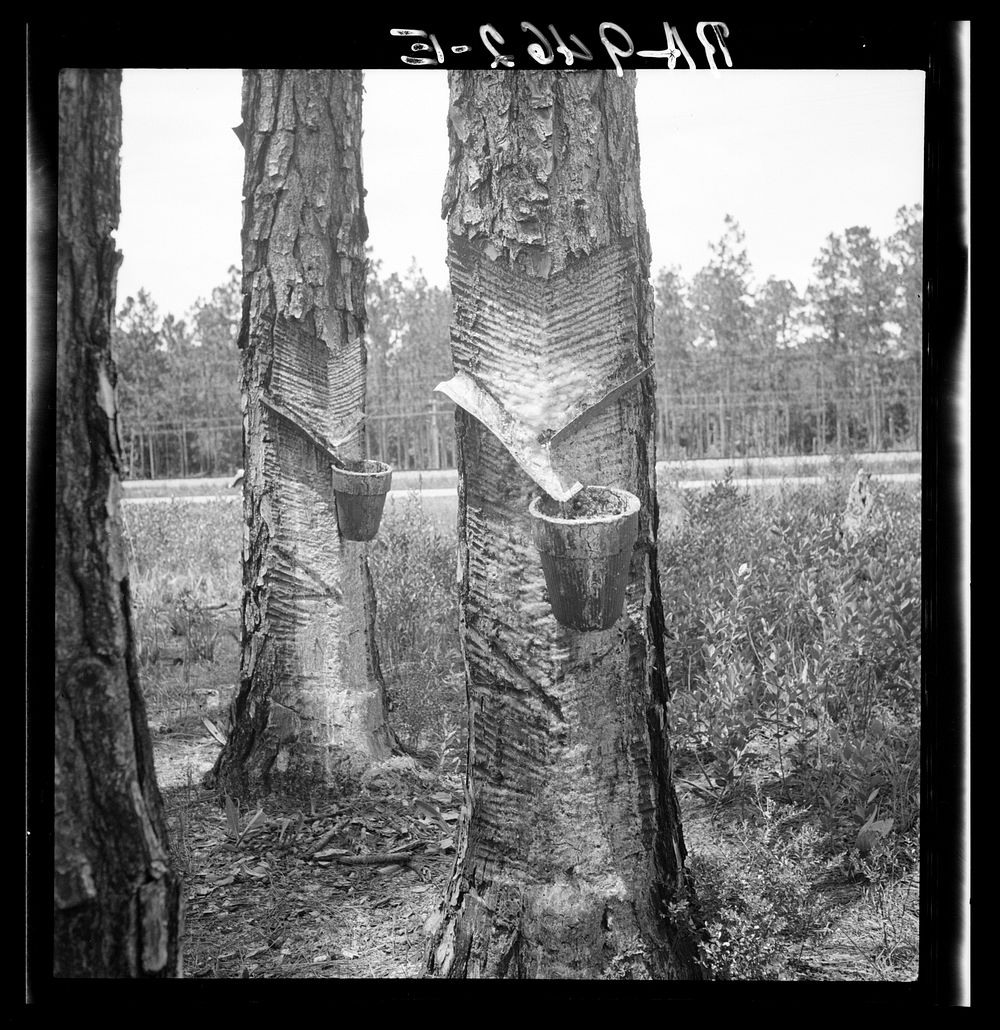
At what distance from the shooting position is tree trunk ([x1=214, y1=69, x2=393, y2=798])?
2.44m

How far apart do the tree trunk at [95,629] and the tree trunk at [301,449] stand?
490 mm

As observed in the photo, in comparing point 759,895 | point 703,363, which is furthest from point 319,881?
point 703,363

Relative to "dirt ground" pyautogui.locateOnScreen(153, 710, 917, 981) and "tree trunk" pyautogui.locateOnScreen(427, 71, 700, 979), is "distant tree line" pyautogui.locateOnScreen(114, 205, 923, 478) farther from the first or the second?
"dirt ground" pyautogui.locateOnScreen(153, 710, 917, 981)

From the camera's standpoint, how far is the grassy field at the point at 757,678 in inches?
87.3

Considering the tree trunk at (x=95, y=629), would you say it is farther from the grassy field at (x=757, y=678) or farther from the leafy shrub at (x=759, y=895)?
the leafy shrub at (x=759, y=895)

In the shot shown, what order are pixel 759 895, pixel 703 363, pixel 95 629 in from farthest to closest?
pixel 703 363, pixel 759 895, pixel 95 629

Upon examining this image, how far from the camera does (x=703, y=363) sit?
2352 mm

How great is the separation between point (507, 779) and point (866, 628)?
1097 mm

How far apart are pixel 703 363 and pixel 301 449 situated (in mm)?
1170

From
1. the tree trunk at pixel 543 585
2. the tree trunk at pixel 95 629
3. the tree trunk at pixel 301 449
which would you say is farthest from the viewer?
the tree trunk at pixel 301 449

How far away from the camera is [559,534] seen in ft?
6.61

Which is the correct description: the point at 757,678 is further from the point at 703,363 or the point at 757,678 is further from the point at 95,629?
the point at 95,629

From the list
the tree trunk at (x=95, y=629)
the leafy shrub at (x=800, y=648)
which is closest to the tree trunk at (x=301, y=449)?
the tree trunk at (x=95, y=629)

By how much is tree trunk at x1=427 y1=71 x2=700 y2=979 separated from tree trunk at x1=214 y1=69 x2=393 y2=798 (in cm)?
50
